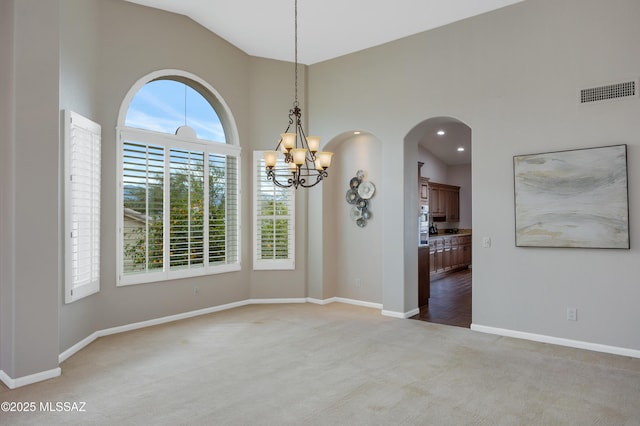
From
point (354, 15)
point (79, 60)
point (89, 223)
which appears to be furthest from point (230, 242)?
point (354, 15)

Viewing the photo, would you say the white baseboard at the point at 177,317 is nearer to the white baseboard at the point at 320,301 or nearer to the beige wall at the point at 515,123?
the white baseboard at the point at 320,301

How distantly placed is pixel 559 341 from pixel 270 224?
13.7ft

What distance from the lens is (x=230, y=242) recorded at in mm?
6234

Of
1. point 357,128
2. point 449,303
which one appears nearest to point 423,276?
point 449,303

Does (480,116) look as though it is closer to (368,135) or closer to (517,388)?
(368,135)

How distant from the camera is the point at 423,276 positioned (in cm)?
655

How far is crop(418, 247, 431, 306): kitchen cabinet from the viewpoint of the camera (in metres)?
6.43

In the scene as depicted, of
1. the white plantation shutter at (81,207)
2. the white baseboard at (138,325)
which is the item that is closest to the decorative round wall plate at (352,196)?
the white baseboard at (138,325)

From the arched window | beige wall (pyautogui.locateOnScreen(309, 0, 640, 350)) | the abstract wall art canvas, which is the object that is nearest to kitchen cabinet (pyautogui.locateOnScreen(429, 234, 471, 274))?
beige wall (pyautogui.locateOnScreen(309, 0, 640, 350))

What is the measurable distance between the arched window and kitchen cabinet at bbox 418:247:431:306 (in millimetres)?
2857

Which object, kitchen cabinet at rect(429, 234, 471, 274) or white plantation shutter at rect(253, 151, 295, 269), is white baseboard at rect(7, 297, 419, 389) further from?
kitchen cabinet at rect(429, 234, 471, 274)

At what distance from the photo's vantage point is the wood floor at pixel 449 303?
5.61m

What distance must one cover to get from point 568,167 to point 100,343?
544cm

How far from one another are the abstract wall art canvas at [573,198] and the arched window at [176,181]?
3.98m
